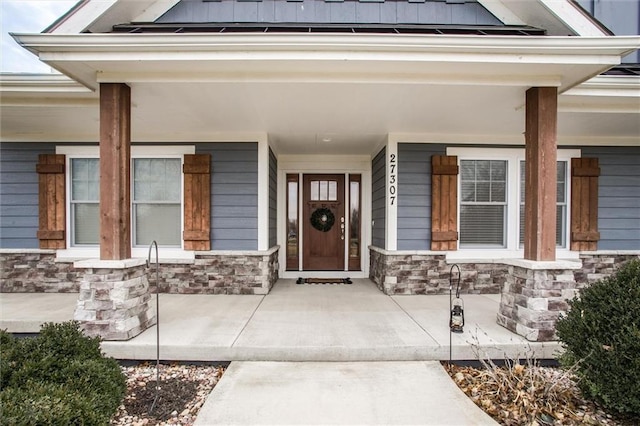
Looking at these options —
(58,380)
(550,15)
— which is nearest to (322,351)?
(58,380)

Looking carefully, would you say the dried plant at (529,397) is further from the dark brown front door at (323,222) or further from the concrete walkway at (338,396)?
the dark brown front door at (323,222)

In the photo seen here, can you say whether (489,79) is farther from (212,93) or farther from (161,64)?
(161,64)

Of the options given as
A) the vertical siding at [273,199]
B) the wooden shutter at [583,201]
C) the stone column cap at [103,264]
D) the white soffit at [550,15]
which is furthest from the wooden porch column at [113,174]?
the wooden shutter at [583,201]

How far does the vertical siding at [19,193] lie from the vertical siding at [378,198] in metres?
4.91

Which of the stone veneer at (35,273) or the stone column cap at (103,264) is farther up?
the stone column cap at (103,264)

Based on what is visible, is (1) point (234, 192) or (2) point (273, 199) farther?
(2) point (273, 199)

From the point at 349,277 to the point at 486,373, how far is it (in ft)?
12.1

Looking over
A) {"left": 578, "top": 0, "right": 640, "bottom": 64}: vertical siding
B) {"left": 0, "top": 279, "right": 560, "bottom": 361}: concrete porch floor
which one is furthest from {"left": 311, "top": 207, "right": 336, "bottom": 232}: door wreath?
{"left": 578, "top": 0, "right": 640, "bottom": 64}: vertical siding

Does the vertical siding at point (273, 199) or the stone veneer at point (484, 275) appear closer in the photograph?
the stone veneer at point (484, 275)

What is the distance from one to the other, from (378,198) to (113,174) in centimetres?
387

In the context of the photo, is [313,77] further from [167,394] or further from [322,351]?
[167,394]

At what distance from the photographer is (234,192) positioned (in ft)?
16.1

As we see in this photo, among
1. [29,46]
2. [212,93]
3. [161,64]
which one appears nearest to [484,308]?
[212,93]

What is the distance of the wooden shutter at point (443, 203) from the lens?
4.87 meters
